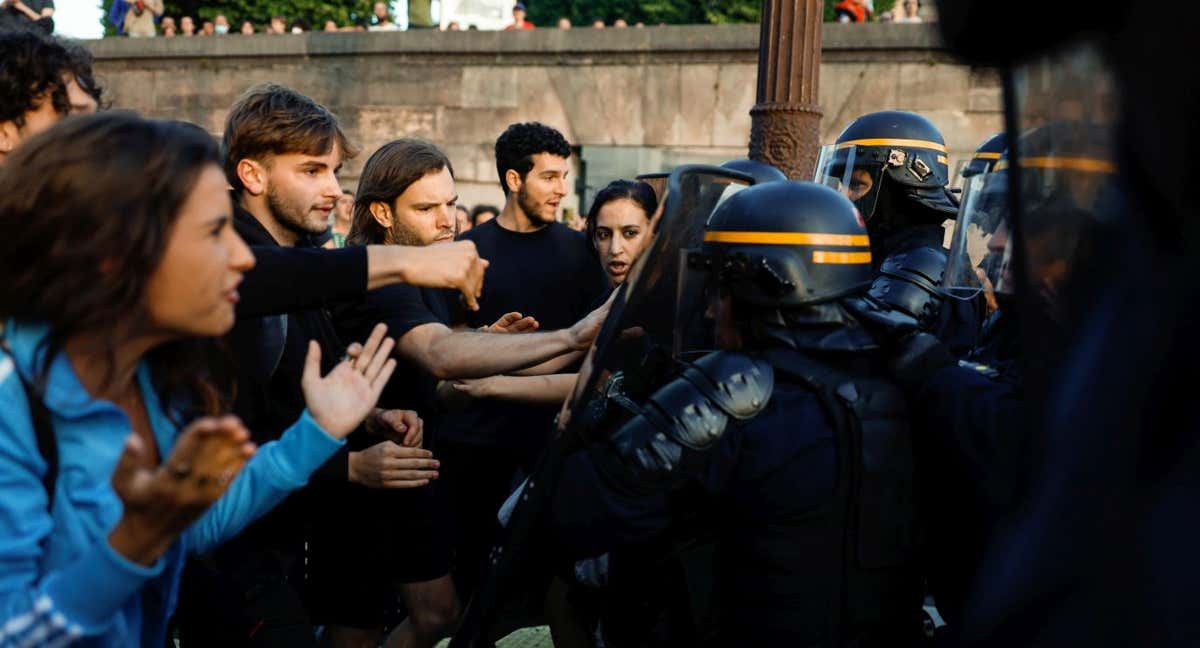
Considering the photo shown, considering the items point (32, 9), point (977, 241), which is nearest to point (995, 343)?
point (977, 241)

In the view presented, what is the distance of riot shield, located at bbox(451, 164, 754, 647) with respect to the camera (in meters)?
2.20

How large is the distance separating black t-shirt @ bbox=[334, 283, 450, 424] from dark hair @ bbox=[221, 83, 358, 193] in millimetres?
478

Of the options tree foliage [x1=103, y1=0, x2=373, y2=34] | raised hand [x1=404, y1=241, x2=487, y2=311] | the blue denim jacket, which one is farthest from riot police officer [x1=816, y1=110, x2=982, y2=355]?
tree foliage [x1=103, y1=0, x2=373, y2=34]

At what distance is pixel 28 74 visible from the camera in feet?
8.54

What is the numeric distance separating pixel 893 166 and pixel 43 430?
352cm

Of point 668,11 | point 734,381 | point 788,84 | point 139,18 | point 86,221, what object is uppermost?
point 668,11

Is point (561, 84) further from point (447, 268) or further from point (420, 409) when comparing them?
point (447, 268)

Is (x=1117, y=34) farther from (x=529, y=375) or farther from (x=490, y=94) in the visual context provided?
(x=490, y=94)

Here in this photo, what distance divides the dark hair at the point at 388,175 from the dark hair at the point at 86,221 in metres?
1.99

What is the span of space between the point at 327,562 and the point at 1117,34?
2767 mm

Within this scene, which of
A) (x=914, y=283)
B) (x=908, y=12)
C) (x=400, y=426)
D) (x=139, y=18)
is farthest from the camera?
(x=139, y=18)

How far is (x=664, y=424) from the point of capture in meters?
2.15

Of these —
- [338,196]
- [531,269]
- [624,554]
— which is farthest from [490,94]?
[624,554]

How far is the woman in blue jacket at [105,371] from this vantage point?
137 cm
